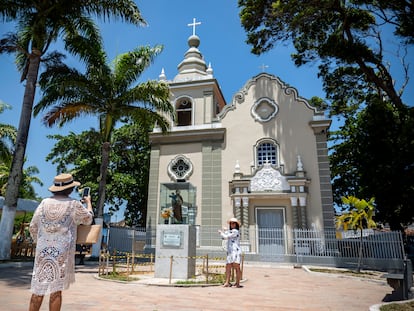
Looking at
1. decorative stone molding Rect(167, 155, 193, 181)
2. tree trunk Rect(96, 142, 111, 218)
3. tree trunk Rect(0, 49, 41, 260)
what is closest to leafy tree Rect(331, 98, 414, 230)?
decorative stone molding Rect(167, 155, 193, 181)

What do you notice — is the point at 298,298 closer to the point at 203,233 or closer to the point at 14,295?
the point at 14,295

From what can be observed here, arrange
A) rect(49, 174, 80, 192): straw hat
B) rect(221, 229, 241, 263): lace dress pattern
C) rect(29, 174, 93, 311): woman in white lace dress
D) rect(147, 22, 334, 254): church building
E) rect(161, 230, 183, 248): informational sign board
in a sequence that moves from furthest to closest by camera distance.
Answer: rect(147, 22, 334, 254): church building → rect(161, 230, 183, 248): informational sign board → rect(221, 229, 241, 263): lace dress pattern → rect(49, 174, 80, 192): straw hat → rect(29, 174, 93, 311): woman in white lace dress

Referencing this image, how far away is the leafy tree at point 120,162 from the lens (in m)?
22.6

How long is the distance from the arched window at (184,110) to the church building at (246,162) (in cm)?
9

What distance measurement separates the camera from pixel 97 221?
563 inches

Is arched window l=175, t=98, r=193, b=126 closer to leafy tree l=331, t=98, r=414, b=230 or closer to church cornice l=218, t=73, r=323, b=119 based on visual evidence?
church cornice l=218, t=73, r=323, b=119

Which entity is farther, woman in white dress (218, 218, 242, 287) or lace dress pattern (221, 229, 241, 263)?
lace dress pattern (221, 229, 241, 263)

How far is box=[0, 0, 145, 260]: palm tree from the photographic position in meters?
11.4

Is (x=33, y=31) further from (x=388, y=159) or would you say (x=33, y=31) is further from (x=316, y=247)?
(x=388, y=159)

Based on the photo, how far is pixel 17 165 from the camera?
453 inches

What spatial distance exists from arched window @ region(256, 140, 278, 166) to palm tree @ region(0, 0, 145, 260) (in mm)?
8899

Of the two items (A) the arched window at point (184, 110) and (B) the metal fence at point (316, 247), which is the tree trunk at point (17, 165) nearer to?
(B) the metal fence at point (316, 247)

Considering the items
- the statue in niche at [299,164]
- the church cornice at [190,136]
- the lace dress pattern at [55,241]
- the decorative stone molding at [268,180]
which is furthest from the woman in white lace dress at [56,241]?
the church cornice at [190,136]

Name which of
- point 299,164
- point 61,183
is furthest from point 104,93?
point 61,183
